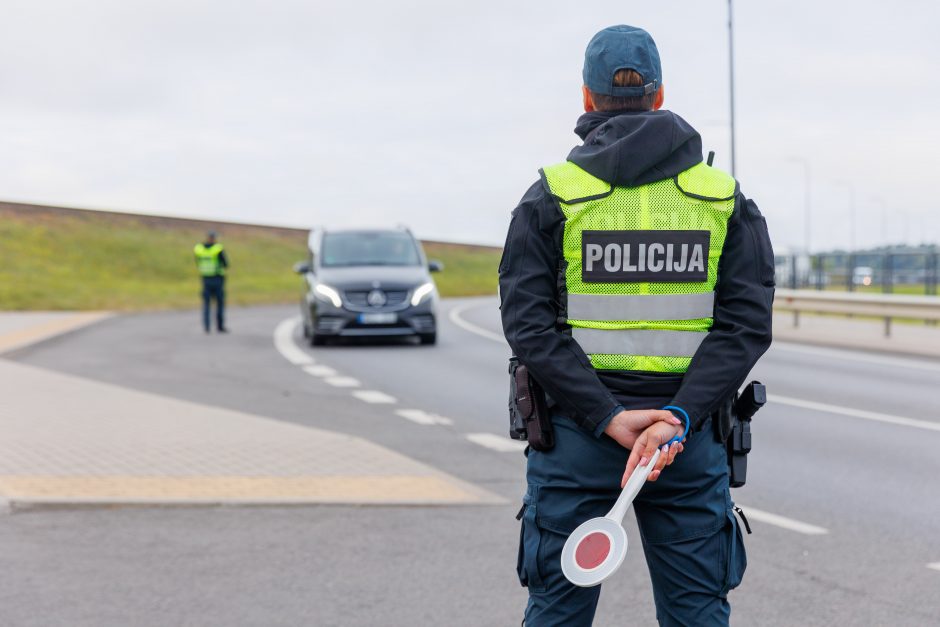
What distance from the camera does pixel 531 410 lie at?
321 centimetres

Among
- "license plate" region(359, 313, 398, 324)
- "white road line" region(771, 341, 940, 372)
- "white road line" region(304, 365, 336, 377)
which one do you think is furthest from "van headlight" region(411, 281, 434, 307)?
"white road line" region(771, 341, 940, 372)

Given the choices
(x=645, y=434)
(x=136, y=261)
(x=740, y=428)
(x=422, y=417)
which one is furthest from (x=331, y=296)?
(x=136, y=261)

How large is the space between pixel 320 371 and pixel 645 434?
43.0ft

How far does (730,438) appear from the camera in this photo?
335 centimetres

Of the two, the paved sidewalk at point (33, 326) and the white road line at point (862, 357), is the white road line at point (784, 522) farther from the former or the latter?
the paved sidewalk at point (33, 326)

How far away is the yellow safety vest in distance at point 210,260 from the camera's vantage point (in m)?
23.4

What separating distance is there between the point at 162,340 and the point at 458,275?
6224 centimetres

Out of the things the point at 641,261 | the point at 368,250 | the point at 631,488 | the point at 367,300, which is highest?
the point at 368,250

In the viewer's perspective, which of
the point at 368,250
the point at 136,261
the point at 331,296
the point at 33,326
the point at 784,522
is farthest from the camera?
the point at 136,261

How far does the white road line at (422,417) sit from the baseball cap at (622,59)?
7996 mm

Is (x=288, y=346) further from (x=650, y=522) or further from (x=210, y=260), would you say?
(x=650, y=522)

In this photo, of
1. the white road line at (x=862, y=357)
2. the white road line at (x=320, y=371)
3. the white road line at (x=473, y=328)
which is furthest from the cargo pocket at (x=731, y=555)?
the white road line at (x=473, y=328)

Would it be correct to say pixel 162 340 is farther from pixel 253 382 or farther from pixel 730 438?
pixel 730 438

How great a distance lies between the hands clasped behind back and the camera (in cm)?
305
